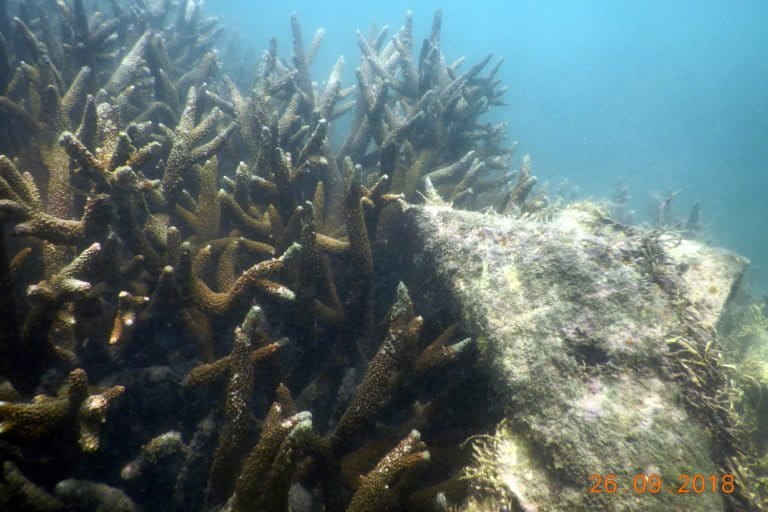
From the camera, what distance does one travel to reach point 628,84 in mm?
63375

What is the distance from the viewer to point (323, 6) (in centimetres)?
7031

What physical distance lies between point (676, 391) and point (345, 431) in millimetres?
1754

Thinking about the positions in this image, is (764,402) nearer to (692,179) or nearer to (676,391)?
(676,391)

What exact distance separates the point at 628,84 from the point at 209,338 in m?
80.9

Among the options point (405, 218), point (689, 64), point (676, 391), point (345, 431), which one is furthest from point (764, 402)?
point (689, 64)

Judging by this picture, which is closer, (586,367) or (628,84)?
(586,367)

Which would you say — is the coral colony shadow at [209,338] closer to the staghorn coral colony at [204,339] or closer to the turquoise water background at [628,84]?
the staghorn coral colony at [204,339]
